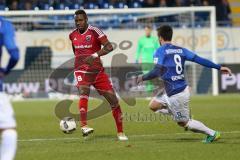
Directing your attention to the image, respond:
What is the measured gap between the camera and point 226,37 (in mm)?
27922

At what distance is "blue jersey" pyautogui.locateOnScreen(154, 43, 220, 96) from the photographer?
12.4 metres

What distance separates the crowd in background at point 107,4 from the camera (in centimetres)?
2934

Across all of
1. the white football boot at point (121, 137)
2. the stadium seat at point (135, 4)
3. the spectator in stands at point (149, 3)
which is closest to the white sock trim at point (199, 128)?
the white football boot at point (121, 137)

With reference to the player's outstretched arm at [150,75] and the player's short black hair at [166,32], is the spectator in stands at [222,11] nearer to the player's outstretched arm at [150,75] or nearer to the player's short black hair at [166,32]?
the player's short black hair at [166,32]

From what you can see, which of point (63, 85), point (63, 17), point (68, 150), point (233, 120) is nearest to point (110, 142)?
point (68, 150)

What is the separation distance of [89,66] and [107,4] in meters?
16.7

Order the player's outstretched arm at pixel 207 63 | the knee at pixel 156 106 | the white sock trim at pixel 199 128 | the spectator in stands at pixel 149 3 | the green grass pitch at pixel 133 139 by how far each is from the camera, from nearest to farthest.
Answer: the green grass pitch at pixel 133 139 < the white sock trim at pixel 199 128 < the player's outstretched arm at pixel 207 63 < the knee at pixel 156 106 < the spectator in stands at pixel 149 3

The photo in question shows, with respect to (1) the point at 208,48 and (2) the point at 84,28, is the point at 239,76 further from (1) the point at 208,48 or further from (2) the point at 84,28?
(2) the point at 84,28

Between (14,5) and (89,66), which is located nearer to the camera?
(89,66)

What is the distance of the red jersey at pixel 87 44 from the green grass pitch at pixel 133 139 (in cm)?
129

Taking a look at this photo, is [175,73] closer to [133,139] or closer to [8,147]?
[133,139]

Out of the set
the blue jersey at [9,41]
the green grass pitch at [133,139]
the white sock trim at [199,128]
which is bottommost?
the green grass pitch at [133,139]

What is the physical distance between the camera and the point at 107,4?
30188 millimetres

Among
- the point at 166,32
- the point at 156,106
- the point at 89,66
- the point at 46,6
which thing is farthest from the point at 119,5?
the point at 166,32
